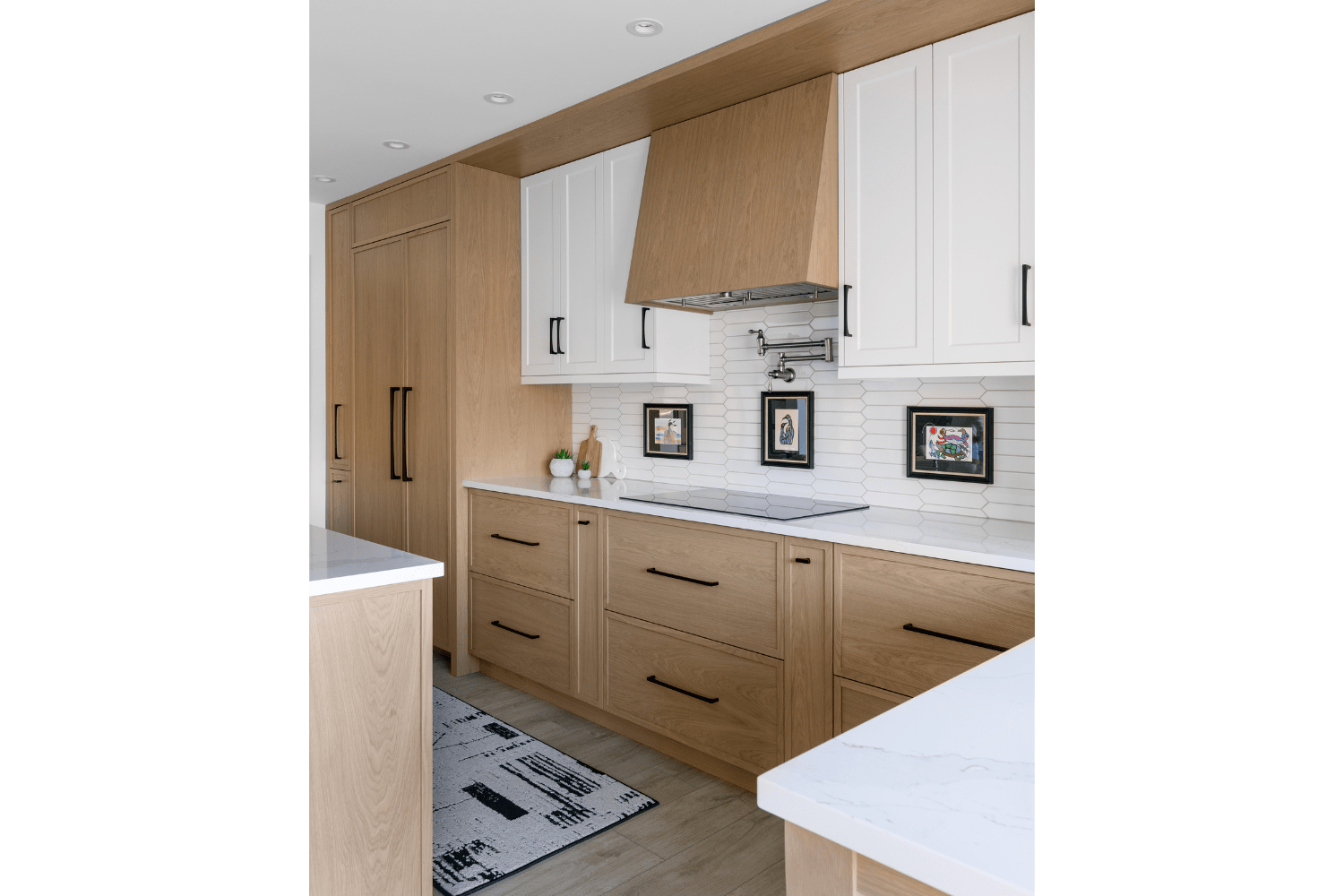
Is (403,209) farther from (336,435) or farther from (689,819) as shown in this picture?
(689,819)

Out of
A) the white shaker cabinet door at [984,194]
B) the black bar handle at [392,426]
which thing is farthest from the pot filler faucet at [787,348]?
the black bar handle at [392,426]

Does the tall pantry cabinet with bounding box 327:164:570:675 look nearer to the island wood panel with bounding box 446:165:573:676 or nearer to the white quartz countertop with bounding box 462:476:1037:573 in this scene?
the island wood panel with bounding box 446:165:573:676

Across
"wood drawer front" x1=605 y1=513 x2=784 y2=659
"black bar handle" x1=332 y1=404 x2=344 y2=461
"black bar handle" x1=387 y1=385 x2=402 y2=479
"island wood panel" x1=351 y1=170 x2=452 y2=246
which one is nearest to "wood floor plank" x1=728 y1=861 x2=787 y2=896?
"wood drawer front" x1=605 y1=513 x2=784 y2=659

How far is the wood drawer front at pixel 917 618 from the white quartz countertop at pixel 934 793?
111 centimetres

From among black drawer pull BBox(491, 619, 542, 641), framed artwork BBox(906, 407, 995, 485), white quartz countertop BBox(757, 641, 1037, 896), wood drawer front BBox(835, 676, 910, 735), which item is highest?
framed artwork BBox(906, 407, 995, 485)

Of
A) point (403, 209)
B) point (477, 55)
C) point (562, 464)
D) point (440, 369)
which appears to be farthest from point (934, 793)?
point (403, 209)

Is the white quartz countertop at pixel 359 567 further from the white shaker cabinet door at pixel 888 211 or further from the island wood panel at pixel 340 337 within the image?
the island wood panel at pixel 340 337

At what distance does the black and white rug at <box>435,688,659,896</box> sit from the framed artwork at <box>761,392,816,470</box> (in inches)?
51.6

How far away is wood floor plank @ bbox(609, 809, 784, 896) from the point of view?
2066 millimetres

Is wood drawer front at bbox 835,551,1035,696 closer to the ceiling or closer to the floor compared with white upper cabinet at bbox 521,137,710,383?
closer to the floor

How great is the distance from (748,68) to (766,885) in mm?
2371

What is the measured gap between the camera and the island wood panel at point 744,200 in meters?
2.56
